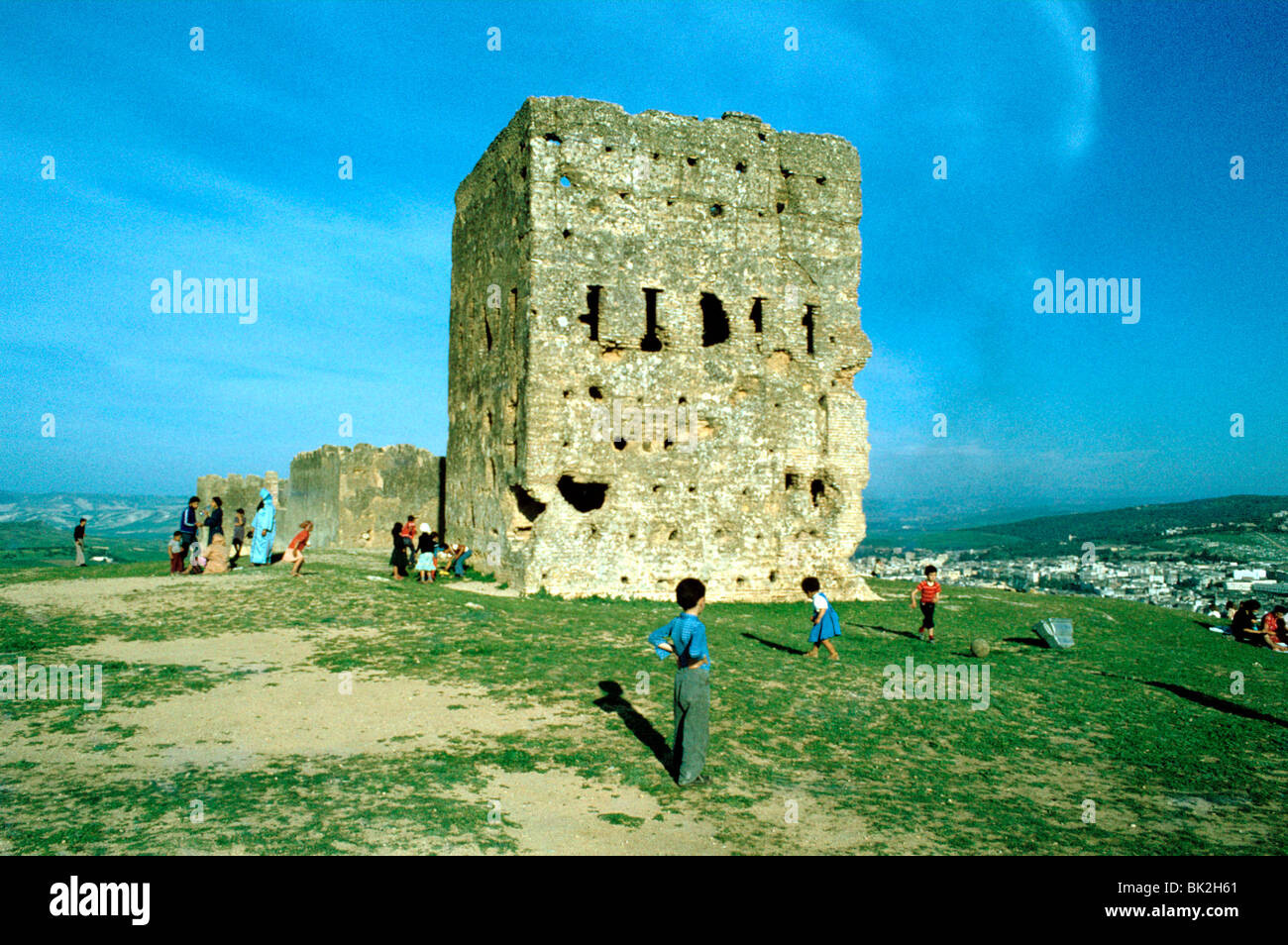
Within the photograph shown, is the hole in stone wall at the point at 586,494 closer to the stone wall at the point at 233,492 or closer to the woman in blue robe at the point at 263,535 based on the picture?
the woman in blue robe at the point at 263,535

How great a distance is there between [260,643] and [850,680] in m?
7.71

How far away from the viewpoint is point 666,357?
16078 mm

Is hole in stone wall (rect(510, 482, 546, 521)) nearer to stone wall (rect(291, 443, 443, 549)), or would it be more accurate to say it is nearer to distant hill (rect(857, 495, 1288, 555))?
stone wall (rect(291, 443, 443, 549))

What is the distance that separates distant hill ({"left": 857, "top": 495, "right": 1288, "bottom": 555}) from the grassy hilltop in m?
34.2

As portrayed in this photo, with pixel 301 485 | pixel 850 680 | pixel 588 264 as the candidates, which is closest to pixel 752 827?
pixel 850 680

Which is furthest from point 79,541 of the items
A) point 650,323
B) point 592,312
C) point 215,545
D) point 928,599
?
point 928,599

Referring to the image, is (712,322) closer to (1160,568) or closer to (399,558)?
(399,558)

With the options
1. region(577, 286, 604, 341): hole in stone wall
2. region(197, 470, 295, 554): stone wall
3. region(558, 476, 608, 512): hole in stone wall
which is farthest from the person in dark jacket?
region(197, 470, 295, 554): stone wall

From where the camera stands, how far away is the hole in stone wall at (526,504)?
50.6 feet

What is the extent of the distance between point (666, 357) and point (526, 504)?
4132 millimetres

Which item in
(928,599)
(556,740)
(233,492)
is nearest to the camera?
(556,740)

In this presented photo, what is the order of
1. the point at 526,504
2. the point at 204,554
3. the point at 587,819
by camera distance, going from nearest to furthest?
the point at 587,819, the point at 526,504, the point at 204,554

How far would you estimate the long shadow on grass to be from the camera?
9353mm
